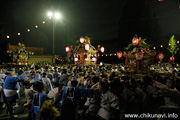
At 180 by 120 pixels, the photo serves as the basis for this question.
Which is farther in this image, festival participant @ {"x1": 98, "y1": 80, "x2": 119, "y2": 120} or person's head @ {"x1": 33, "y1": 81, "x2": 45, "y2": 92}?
person's head @ {"x1": 33, "y1": 81, "x2": 45, "y2": 92}

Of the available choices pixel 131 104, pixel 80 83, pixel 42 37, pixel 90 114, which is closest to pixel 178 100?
pixel 131 104

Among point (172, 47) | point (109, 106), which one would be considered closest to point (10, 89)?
point (109, 106)

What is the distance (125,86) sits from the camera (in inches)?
164

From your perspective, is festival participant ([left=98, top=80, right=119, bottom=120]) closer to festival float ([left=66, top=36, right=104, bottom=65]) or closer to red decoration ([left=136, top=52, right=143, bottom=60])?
red decoration ([left=136, top=52, right=143, bottom=60])

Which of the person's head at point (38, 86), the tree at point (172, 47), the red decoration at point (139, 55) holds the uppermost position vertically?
the tree at point (172, 47)

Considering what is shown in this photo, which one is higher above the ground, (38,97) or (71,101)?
(38,97)

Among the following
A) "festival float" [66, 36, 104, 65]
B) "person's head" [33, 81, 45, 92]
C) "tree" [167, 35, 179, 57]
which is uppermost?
"tree" [167, 35, 179, 57]

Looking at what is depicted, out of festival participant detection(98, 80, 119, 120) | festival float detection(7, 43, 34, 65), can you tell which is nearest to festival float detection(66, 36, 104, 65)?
festival float detection(7, 43, 34, 65)

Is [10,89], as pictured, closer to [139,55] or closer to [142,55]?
[139,55]

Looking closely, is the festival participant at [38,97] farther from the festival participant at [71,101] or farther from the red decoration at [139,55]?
the red decoration at [139,55]

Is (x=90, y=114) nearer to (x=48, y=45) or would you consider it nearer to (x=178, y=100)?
(x=178, y=100)

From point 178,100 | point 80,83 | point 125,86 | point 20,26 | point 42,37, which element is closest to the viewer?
point 178,100

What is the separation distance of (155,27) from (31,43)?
29539 mm

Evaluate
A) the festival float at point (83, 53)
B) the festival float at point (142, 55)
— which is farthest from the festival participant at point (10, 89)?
the festival float at point (83, 53)
